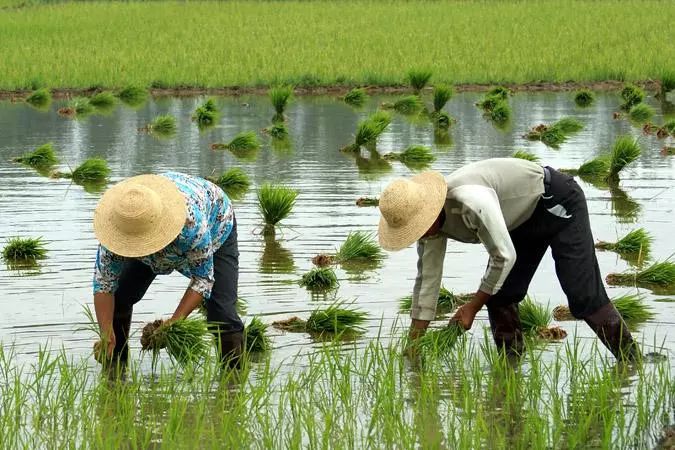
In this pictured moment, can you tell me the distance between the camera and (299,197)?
11.0m

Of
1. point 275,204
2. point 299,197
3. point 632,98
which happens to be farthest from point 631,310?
point 632,98

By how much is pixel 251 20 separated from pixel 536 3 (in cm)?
666

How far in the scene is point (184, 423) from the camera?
520cm

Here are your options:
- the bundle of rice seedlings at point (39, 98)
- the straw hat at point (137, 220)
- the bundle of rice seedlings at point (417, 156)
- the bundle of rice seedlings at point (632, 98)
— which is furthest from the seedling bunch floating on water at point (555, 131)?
the straw hat at point (137, 220)

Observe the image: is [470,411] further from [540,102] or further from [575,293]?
[540,102]

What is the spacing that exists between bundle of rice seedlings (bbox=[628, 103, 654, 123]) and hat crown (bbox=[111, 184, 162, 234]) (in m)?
12.2

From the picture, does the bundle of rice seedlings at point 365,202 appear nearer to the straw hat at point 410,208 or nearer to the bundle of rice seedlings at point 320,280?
the bundle of rice seedlings at point 320,280

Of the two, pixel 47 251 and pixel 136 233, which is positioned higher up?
pixel 136 233

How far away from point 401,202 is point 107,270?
49.0 inches

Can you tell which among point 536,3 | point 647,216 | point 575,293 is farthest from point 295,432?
point 536,3

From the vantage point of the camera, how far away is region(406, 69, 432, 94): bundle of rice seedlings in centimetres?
1992

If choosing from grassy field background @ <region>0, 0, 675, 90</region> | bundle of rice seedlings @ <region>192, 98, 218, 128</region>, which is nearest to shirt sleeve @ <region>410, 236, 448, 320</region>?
bundle of rice seedlings @ <region>192, 98, 218, 128</region>

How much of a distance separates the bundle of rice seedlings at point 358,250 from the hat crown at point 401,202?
3381 mm

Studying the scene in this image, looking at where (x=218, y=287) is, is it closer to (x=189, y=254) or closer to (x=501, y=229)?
(x=189, y=254)
